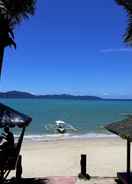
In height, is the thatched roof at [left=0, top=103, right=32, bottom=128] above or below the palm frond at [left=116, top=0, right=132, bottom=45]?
below

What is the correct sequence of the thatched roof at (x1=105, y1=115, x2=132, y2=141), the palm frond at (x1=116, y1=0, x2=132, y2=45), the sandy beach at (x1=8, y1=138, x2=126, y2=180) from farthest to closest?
the sandy beach at (x1=8, y1=138, x2=126, y2=180)
the palm frond at (x1=116, y1=0, x2=132, y2=45)
the thatched roof at (x1=105, y1=115, x2=132, y2=141)

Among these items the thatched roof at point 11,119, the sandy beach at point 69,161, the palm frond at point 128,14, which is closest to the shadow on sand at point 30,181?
the thatched roof at point 11,119

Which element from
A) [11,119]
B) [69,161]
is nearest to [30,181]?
[11,119]

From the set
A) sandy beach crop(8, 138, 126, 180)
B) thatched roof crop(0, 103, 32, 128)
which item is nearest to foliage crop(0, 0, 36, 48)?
thatched roof crop(0, 103, 32, 128)

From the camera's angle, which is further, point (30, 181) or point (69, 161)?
point (69, 161)

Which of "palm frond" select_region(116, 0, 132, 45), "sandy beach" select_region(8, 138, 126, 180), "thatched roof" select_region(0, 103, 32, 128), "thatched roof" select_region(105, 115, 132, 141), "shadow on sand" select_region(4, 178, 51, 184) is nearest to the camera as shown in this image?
"thatched roof" select_region(105, 115, 132, 141)

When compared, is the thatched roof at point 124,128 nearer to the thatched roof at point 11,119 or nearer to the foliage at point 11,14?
the thatched roof at point 11,119

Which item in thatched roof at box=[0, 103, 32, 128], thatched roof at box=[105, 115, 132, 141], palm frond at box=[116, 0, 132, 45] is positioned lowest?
thatched roof at box=[105, 115, 132, 141]

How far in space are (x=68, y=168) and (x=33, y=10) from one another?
24.4ft

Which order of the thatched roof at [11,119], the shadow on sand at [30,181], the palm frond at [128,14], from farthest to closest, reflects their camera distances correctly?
the palm frond at [128,14] → the shadow on sand at [30,181] → the thatched roof at [11,119]

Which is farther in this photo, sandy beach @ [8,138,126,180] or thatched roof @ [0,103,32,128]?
sandy beach @ [8,138,126,180]

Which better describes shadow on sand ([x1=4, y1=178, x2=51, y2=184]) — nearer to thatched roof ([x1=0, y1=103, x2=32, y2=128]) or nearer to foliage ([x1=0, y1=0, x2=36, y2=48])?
thatched roof ([x1=0, y1=103, x2=32, y2=128])

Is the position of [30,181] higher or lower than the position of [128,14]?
lower

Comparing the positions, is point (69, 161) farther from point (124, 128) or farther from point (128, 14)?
point (124, 128)
